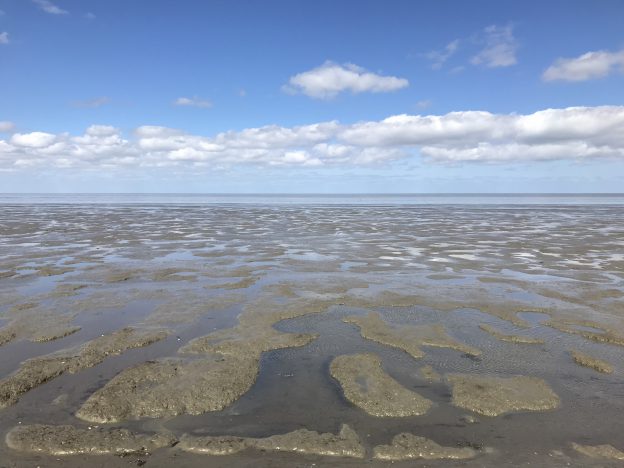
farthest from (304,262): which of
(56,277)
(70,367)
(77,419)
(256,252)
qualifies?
(77,419)

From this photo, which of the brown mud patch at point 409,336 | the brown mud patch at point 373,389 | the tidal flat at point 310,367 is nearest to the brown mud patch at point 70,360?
the tidal flat at point 310,367

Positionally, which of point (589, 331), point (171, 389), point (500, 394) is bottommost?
point (589, 331)

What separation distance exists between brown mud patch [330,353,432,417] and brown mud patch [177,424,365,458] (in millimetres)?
956

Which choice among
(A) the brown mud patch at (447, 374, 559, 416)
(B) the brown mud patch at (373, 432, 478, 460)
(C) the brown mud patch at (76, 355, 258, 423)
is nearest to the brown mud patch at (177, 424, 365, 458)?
(B) the brown mud patch at (373, 432, 478, 460)

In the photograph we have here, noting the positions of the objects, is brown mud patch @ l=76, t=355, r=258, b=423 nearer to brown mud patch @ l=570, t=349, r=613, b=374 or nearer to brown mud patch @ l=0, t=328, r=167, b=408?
brown mud patch @ l=0, t=328, r=167, b=408

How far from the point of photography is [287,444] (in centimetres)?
552

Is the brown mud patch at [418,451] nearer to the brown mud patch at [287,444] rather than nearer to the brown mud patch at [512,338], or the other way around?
Result: the brown mud patch at [287,444]

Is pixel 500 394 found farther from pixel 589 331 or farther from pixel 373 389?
pixel 589 331

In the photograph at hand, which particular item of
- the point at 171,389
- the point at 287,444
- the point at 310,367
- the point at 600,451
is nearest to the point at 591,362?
the point at 600,451

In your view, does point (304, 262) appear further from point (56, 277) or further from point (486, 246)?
point (486, 246)

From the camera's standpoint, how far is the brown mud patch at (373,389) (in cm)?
646

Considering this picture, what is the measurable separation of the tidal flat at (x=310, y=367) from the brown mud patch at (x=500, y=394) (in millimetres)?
35

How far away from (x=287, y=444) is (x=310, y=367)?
270 centimetres

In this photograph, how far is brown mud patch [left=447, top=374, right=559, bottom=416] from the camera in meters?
6.55
